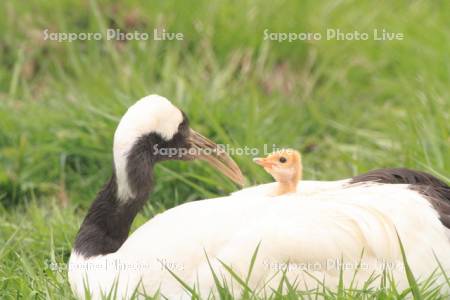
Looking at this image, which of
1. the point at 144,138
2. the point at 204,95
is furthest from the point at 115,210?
the point at 204,95

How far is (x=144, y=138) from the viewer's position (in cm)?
382

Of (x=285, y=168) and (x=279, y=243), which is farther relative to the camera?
(x=285, y=168)

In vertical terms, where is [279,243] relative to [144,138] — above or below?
below

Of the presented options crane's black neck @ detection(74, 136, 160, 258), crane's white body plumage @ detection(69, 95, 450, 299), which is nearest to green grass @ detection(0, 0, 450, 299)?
crane's black neck @ detection(74, 136, 160, 258)

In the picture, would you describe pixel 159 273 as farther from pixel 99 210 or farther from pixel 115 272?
pixel 99 210

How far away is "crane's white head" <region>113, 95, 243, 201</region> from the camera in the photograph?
379cm

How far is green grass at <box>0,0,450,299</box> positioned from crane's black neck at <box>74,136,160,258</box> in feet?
0.62

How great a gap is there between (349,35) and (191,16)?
42.6 inches

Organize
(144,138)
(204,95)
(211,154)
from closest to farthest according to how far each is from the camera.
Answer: (144,138) < (211,154) < (204,95)

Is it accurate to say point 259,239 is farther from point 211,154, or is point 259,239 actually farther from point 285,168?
point 211,154

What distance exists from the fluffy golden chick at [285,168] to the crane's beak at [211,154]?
0.76ft

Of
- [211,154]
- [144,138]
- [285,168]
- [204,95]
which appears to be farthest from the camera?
[204,95]

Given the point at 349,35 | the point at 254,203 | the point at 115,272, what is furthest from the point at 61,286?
the point at 349,35

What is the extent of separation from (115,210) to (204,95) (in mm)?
1966
